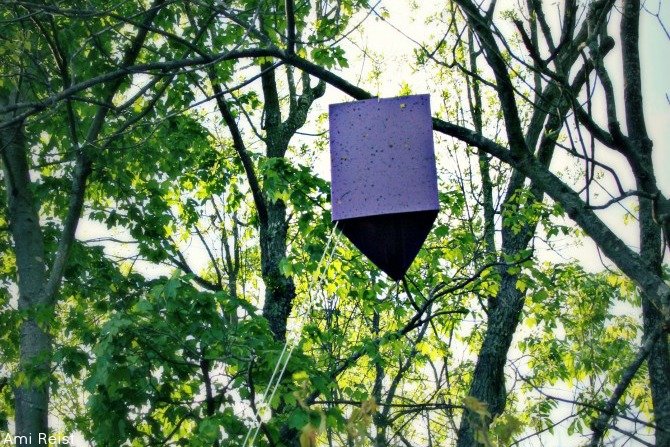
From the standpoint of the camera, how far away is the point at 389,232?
3.60 metres

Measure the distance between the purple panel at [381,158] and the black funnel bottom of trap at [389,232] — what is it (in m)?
0.06

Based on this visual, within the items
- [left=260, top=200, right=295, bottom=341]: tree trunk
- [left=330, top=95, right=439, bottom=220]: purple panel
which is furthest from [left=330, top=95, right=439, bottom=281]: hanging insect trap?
[left=260, top=200, right=295, bottom=341]: tree trunk

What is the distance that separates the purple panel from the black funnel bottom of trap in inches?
2.2

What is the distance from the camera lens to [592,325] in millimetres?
9984

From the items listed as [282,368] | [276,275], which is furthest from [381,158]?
[276,275]

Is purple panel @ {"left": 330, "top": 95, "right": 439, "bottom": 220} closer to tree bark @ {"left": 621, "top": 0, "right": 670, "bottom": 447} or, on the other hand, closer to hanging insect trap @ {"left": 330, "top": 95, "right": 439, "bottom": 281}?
hanging insect trap @ {"left": 330, "top": 95, "right": 439, "bottom": 281}

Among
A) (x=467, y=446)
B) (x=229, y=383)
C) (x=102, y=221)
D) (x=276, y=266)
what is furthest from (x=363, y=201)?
(x=276, y=266)

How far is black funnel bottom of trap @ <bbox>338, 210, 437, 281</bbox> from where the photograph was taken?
140 inches

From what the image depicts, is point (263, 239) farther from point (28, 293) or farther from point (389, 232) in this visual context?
point (389, 232)

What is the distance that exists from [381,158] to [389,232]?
0.30m

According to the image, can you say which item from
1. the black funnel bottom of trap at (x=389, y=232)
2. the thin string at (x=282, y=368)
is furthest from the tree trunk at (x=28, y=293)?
the black funnel bottom of trap at (x=389, y=232)

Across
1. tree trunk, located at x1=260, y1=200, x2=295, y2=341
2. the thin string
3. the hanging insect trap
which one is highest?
tree trunk, located at x1=260, y1=200, x2=295, y2=341

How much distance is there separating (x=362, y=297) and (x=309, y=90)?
3.78m

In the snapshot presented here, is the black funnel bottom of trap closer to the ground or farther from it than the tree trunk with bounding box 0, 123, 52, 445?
closer to the ground
